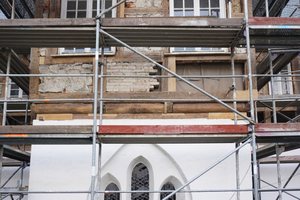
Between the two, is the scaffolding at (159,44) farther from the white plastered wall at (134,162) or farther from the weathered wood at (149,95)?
the weathered wood at (149,95)

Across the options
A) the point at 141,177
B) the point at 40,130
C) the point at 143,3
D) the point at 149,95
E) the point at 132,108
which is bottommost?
the point at 141,177

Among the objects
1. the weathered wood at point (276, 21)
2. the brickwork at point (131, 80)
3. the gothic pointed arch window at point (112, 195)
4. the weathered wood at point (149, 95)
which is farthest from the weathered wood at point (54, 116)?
the weathered wood at point (276, 21)

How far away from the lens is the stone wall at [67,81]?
8273 mm

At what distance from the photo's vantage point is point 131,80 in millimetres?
8320

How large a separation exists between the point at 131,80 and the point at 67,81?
1.56 metres

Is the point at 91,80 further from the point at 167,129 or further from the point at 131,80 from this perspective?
the point at 167,129

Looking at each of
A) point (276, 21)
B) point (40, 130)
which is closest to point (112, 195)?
point (40, 130)

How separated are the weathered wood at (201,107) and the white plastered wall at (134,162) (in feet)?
0.85

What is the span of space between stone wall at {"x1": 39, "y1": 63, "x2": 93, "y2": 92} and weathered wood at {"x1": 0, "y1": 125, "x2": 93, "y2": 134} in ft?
7.78

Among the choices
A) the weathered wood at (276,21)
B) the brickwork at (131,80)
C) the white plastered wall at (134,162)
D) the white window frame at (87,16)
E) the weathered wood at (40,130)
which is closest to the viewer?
the weathered wood at (40,130)

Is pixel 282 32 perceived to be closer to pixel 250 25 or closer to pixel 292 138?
pixel 250 25

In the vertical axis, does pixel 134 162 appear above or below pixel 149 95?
below

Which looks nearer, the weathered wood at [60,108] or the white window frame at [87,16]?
the weathered wood at [60,108]

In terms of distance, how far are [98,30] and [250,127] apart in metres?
3.24
